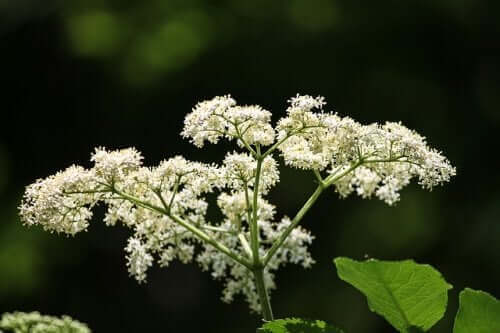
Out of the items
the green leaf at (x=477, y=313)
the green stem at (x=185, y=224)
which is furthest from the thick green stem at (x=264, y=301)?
the green leaf at (x=477, y=313)

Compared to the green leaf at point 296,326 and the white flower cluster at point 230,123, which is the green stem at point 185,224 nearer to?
the white flower cluster at point 230,123

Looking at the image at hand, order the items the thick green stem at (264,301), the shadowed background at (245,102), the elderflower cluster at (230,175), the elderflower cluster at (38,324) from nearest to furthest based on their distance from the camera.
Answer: the elderflower cluster at (38,324)
the thick green stem at (264,301)
the elderflower cluster at (230,175)
the shadowed background at (245,102)

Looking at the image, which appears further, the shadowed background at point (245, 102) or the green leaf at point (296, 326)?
the shadowed background at point (245, 102)

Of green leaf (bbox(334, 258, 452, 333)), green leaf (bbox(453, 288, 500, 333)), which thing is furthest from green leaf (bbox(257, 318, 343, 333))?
green leaf (bbox(453, 288, 500, 333))

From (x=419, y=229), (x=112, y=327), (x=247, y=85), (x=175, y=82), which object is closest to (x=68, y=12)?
(x=175, y=82)

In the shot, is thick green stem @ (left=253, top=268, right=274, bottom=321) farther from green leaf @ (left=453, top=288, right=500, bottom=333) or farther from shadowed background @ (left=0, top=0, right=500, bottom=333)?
shadowed background @ (left=0, top=0, right=500, bottom=333)

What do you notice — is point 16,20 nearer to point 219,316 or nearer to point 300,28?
point 300,28
